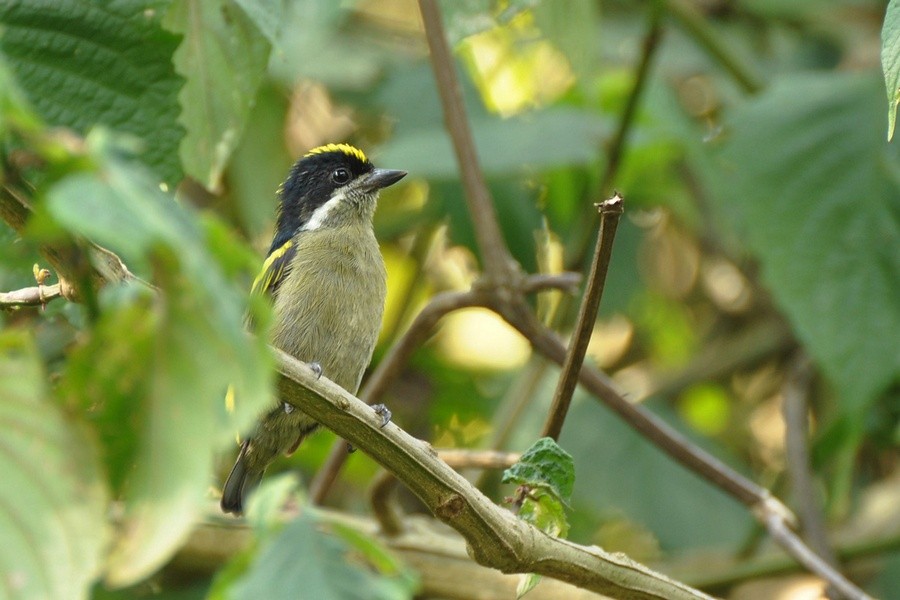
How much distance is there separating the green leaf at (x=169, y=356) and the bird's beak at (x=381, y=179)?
3566 mm

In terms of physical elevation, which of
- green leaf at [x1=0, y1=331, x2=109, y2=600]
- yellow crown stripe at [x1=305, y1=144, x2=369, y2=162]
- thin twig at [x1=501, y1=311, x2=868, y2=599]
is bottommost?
green leaf at [x1=0, y1=331, x2=109, y2=600]

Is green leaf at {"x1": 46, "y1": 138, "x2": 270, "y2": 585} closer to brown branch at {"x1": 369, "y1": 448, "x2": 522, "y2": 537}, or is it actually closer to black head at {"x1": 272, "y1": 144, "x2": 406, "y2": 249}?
brown branch at {"x1": 369, "y1": 448, "x2": 522, "y2": 537}

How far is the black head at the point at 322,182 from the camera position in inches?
188

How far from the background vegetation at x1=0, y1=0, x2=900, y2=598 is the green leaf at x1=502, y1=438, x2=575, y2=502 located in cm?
38

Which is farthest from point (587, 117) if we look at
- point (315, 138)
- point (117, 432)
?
point (117, 432)

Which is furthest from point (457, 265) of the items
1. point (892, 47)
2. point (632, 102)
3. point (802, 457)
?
point (892, 47)

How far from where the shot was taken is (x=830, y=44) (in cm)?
666

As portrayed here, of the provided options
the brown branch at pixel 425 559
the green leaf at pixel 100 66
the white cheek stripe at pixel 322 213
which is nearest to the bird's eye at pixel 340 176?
the white cheek stripe at pixel 322 213

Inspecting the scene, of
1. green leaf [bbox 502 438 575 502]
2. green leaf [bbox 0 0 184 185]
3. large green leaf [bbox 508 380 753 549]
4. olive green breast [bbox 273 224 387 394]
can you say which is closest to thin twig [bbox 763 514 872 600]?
green leaf [bbox 502 438 575 502]

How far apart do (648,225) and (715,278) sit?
1.61 feet

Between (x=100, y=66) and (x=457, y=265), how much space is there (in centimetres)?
362

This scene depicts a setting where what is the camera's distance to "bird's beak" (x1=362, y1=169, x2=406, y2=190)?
4758 mm

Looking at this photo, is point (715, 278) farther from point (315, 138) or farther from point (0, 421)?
point (0, 421)

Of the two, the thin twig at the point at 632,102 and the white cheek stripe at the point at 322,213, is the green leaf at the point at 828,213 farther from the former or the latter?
the white cheek stripe at the point at 322,213
